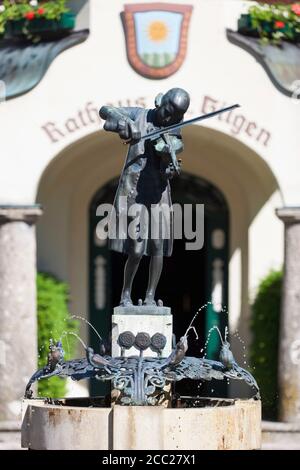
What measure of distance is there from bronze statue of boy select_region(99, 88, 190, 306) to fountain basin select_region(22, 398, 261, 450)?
48.7 inches

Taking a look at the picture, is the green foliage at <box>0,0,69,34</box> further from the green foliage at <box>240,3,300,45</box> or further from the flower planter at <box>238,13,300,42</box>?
the green foliage at <box>240,3,300,45</box>

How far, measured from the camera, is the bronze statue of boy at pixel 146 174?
33.9ft

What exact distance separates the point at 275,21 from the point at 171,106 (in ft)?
17.3

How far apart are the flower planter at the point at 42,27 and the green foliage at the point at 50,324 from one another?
2545mm

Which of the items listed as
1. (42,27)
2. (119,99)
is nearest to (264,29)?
(119,99)

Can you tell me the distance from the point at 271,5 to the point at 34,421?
702cm

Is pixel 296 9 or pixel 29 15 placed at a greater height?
pixel 296 9

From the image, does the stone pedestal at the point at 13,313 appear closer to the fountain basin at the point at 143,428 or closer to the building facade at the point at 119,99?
the building facade at the point at 119,99

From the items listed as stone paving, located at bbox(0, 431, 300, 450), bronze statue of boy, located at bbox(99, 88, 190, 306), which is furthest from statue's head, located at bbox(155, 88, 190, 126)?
stone paving, located at bbox(0, 431, 300, 450)

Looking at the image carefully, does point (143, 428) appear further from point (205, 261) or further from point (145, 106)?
point (205, 261)

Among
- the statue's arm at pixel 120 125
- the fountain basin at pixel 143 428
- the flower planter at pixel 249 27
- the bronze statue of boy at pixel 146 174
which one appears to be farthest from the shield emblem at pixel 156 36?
the fountain basin at pixel 143 428

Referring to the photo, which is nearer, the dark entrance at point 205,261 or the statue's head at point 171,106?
the statue's head at point 171,106

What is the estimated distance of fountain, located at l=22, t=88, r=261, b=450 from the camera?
9352 millimetres

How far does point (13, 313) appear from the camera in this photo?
14.9 m
